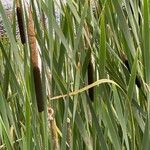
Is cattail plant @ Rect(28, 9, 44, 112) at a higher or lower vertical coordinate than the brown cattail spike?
lower

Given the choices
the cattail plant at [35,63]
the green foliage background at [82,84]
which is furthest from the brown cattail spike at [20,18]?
the cattail plant at [35,63]

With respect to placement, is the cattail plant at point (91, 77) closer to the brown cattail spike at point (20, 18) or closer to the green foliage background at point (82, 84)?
the green foliage background at point (82, 84)

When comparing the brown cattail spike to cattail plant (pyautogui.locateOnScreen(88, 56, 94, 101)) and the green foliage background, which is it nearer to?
the green foliage background

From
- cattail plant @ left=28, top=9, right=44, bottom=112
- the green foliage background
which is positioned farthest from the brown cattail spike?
cattail plant @ left=28, top=9, right=44, bottom=112

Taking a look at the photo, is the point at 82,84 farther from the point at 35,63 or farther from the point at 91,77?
the point at 35,63

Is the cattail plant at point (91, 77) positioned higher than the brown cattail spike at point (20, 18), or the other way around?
the brown cattail spike at point (20, 18)

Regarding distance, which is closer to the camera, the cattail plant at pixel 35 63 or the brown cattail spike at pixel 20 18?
the cattail plant at pixel 35 63

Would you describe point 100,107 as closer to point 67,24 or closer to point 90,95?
point 90,95

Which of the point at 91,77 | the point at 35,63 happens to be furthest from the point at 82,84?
the point at 35,63

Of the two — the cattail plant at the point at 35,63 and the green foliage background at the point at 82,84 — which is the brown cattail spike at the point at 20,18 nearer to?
the green foliage background at the point at 82,84

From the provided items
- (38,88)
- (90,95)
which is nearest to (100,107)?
(90,95)

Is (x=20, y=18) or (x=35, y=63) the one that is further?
(x=20, y=18)

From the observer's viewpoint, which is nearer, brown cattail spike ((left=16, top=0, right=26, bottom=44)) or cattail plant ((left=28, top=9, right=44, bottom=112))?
cattail plant ((left=28, top=9, right=44, bottom=112))

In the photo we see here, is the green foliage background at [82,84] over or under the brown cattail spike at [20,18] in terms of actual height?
under
